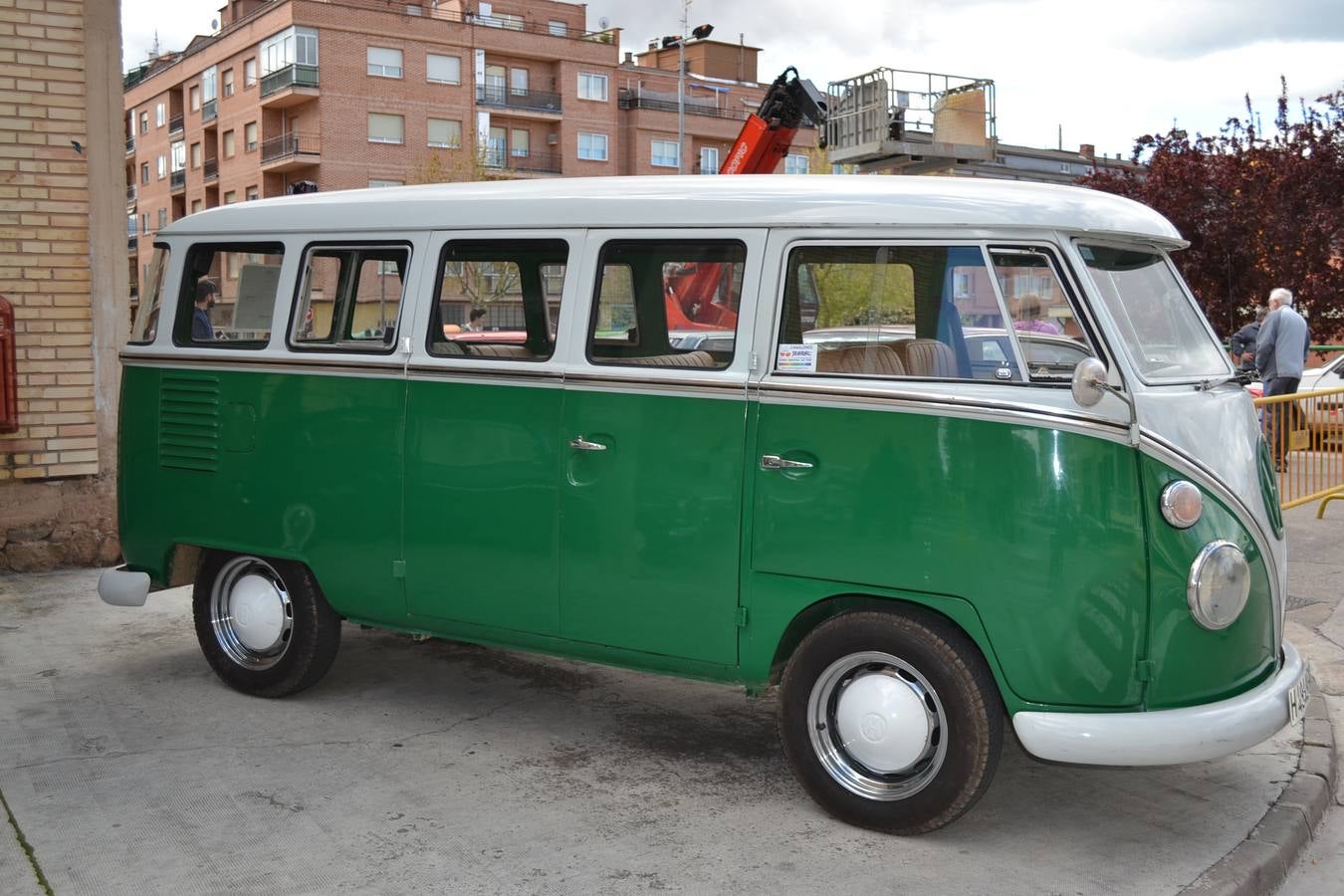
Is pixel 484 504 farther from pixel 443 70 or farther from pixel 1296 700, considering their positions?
pixel 443 70

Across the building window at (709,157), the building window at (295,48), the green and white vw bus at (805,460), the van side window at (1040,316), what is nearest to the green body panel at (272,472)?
the green and white vw bus at (805,460)

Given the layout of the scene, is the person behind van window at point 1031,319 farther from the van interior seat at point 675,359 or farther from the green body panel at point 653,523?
the van interior seat at point 675,359

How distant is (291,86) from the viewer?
57438mm

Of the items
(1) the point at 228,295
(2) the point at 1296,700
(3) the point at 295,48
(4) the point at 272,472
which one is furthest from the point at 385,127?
(2) the point at 1296,700

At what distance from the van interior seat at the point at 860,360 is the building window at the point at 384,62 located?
190 feet

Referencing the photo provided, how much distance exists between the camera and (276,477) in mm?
6258

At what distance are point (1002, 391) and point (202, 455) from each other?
3.91 m

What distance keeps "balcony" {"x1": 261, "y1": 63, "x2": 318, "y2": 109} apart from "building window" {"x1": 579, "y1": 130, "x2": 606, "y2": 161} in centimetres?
1409

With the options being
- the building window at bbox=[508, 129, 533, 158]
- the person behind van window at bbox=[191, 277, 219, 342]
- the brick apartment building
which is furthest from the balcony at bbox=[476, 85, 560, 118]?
the person behind van window at bbox=[191, 277, 219, 342]

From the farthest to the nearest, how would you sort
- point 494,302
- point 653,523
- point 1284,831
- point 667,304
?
point 494,302 < point 667,304 < point 653,523 < point 1284,831

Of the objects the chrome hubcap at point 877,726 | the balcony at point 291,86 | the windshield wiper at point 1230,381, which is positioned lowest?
the chrome hubcap at point 877,726

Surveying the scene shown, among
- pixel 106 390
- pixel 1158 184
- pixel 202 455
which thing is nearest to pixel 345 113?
pixel 1158 184

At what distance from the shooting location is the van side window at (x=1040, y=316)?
4586mm

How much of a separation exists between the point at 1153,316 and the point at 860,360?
1070 mm
